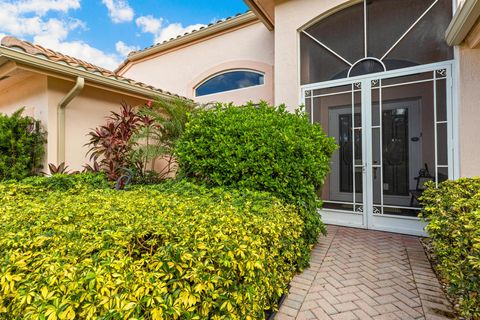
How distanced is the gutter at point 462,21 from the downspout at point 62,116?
21.1ft

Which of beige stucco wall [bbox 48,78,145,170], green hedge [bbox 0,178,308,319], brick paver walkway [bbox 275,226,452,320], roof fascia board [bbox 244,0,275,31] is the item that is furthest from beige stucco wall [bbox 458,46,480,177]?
beige stucco wall [bbox 48,78,145,170]

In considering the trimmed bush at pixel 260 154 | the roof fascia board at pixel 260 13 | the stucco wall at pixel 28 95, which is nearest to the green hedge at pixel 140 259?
the trimmed bush at pixel 260 154

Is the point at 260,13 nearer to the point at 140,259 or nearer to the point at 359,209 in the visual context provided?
the point at 359,209

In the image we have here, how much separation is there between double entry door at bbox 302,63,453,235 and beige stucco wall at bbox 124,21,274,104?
2162 millimetres

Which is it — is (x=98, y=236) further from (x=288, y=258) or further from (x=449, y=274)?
(x=449, y=274)

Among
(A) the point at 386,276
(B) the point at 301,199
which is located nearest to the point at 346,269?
(A) the point at 386,276

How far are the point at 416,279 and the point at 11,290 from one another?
12.4 feet

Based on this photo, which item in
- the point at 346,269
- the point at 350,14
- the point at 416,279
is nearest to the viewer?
the point at 416,279

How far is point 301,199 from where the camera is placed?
340 centimetres

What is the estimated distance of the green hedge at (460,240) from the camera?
81.3 inches

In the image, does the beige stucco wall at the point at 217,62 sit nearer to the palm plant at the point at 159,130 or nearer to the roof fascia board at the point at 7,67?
the palm plant at the point at 159,130

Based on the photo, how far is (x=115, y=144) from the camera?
5445mm

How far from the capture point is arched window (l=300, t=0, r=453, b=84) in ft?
15.1

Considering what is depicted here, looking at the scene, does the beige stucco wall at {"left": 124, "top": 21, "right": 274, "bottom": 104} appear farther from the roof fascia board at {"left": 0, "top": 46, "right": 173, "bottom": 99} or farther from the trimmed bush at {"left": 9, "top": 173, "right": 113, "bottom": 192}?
the trimmed bush at {"left": 9, "top": 173, "right": 113, "bottom": 192}
